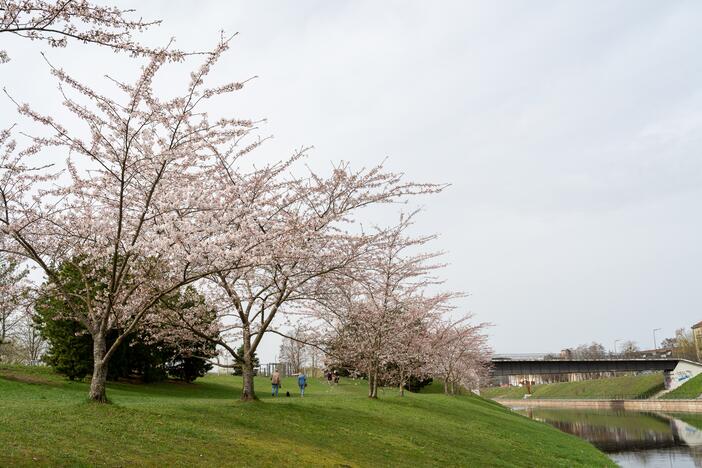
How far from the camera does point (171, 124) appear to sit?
12.7m

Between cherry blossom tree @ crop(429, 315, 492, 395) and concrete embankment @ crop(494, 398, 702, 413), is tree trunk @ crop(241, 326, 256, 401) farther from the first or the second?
concrete embankment @ crop(494, 398, 702, 413)

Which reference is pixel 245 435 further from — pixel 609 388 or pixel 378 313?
pixel 609 388

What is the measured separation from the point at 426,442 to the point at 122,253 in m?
10.7

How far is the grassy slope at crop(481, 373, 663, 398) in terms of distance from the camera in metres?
88.6

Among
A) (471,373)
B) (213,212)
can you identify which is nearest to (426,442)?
(213,212)

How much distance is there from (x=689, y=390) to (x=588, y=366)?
510 inches

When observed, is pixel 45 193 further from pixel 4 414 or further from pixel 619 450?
pixel 619 450

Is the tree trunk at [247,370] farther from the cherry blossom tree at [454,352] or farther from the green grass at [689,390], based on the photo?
the green grass at [689,390]

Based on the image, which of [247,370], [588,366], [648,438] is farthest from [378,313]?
[588,366]

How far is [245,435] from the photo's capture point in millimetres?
13102

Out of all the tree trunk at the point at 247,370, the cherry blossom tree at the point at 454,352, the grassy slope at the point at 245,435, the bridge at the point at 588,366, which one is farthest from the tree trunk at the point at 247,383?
the bridge at the point at 588,366

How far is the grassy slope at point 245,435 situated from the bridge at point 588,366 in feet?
184

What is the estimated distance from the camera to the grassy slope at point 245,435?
396 inches

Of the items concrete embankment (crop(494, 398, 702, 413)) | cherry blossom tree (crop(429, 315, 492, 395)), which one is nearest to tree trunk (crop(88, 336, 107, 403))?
cherry blossom tree (crop(429, 315, 492, 395))
